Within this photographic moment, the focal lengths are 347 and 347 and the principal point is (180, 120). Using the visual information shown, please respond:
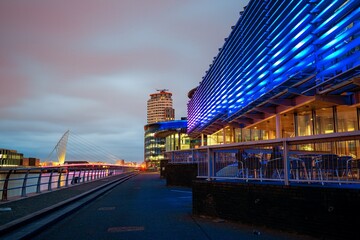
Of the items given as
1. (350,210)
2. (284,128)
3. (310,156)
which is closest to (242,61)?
(284,128)

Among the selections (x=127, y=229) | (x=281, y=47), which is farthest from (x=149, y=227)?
(x=281, y=47)

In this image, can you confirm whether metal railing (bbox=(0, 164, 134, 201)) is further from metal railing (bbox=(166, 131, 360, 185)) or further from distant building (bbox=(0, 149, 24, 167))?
distant building (bbox=(0, 149, 24, 167))

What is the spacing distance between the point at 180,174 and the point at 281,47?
1102 cm

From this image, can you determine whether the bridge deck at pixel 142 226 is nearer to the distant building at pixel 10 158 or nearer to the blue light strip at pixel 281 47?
the blue light strip at pixel 281 47

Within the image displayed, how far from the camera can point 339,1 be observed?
11.9 metres

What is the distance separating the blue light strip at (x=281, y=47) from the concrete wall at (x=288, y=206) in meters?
6.05

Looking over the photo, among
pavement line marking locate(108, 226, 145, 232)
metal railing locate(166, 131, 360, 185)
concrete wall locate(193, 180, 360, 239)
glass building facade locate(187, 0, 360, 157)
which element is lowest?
pavement line marking locate(108, 226, 145, 232)

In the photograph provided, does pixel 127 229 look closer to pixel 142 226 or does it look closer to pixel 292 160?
pixel 142 226

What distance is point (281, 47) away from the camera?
16609 millimetres

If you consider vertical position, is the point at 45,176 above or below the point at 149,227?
above

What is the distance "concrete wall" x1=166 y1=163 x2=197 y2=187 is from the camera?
2211 centimetres

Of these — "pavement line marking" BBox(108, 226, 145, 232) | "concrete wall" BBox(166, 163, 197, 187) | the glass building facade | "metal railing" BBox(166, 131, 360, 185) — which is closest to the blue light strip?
the glass building facade

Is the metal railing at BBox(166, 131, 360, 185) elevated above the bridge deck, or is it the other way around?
the metal railing at BBox(166, 131, 360, 185)

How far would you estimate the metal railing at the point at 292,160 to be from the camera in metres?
7.05
